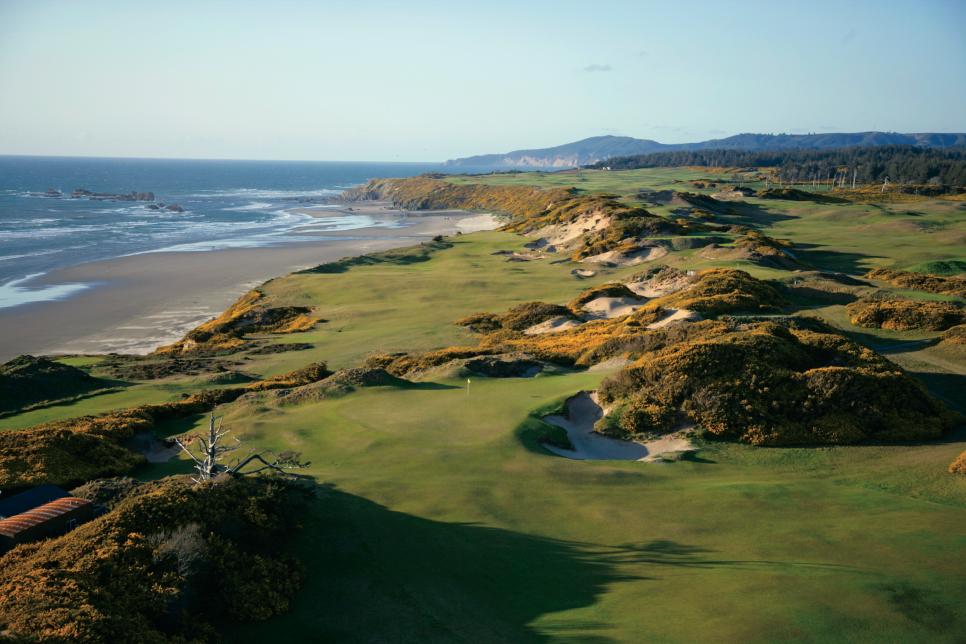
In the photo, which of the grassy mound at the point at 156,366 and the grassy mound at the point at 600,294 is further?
the grassy mound at the point at 600,294

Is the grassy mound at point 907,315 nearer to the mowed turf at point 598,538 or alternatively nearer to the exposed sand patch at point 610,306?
the mowed turf at point 598,538

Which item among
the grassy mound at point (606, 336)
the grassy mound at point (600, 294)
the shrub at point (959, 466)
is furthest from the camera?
the grassy mound at point (600, 294)

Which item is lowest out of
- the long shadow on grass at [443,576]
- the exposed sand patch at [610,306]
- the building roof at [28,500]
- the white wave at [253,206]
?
the exposed sand patch at [610,306]

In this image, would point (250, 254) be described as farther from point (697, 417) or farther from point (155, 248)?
point (697, 417)

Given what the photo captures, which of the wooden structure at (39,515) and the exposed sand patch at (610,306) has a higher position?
the wooden structure at (39,515)

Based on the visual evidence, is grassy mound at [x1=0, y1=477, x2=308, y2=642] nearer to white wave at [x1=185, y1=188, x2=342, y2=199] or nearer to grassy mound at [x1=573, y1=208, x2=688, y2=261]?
grassy mound at [x1=573, y1=208, x2=688, y2=261]

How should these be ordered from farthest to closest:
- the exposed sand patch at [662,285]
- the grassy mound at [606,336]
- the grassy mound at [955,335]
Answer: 1. the exposed sand patch at [662,285]
2. the grassy mound at [606,336]
3. the grassy mound at [955,335]

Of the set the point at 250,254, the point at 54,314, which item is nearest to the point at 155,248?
the point at 250,254

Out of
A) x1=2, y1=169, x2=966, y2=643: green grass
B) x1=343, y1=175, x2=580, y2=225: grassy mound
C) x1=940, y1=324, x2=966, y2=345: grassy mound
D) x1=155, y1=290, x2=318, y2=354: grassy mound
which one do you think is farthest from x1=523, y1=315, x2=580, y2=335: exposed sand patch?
x1=343, y1=175, x2=580, y2=225: grassy mound

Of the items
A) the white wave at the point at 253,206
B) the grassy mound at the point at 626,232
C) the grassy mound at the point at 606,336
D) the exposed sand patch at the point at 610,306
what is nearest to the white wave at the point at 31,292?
the grassy mound at the point at 606,336
